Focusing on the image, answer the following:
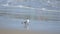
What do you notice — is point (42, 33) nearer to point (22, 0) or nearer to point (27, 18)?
point (27, 18)

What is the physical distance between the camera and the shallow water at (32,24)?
1261 mm

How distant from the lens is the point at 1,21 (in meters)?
1.33

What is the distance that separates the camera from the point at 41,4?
125 centimetres

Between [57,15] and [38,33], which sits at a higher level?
[57,15]

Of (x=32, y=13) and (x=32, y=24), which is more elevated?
(x=32, y=13)

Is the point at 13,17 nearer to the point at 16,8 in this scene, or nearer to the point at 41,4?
the point at 16,8

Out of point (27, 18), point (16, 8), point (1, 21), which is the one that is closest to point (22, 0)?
point (16, 8)

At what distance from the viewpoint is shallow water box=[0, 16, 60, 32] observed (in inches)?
49.6

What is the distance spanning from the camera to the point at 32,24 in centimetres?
127

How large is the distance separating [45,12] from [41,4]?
0.11 metres

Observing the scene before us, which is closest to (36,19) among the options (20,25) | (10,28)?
(20,25)

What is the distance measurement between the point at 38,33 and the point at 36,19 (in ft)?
0.58

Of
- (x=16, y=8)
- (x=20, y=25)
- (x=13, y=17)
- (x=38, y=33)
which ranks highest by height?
(x=16, y=8)

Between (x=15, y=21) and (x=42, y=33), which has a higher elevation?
(x=15, y=21)
